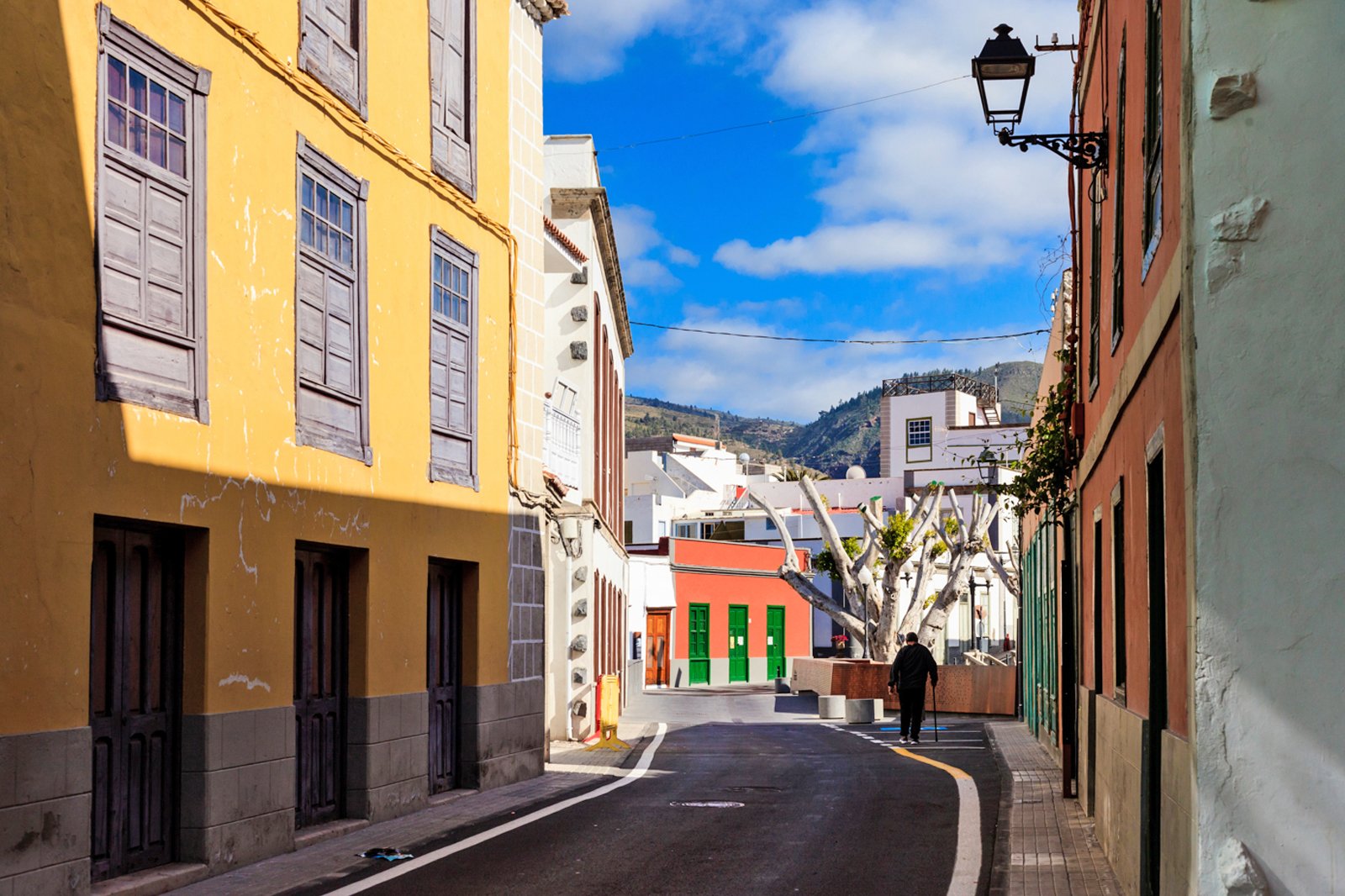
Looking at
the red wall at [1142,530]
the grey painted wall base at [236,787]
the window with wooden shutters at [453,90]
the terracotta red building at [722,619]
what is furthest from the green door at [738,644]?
the grey painted wall base at [236,787]

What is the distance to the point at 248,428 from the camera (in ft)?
35.2

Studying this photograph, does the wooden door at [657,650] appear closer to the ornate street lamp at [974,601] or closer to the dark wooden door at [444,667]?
the ornate street lamp at [974,601]

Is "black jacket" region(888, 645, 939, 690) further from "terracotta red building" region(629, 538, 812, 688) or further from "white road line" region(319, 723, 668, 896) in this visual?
"terracotta red building" region(629, 538, 812, 688)

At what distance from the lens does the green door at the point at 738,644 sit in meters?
55.7

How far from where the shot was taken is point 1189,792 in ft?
19.5

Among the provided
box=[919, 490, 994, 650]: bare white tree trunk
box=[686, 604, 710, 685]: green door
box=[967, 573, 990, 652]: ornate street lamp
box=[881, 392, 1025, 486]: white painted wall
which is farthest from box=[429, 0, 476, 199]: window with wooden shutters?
box=[881, 392, 1025, 486]: white painted wall

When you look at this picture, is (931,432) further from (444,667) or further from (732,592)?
(444,667)

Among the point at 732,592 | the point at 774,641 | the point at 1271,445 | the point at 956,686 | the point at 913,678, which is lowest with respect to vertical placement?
the point at 774,641

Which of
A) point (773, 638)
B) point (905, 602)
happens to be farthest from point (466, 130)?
point (773, 638)

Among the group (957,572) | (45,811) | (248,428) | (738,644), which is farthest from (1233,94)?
(738,644)

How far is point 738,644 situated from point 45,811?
48740mm

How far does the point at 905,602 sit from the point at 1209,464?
42.5m

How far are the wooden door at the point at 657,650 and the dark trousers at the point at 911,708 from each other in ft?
90.5

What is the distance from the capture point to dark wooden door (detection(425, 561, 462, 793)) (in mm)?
14562
